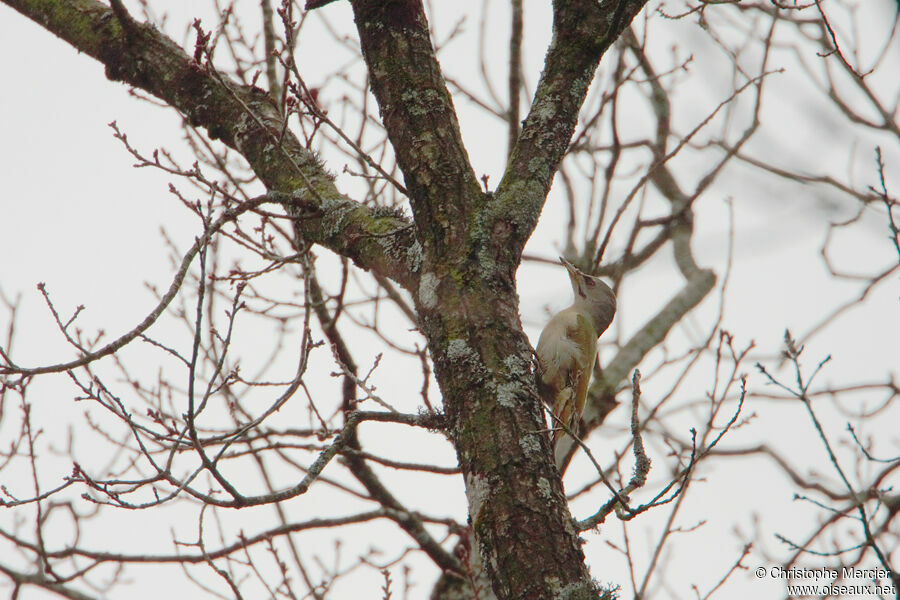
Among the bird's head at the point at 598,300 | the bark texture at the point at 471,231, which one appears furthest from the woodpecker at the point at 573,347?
the bark texture at the point at 471,231

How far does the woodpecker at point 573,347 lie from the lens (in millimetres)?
4656

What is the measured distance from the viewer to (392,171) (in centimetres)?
→ 544

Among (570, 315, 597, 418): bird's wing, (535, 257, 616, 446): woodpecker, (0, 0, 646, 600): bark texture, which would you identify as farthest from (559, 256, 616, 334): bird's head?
(0, 0, 646, 600): bark texture

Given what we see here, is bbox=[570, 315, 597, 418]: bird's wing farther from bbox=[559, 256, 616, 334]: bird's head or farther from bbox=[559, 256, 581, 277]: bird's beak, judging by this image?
bbox=[559, 256, 581, 277]: bird's beak

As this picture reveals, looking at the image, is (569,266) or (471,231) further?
(569,266)

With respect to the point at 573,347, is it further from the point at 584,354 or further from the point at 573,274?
the point at 573,274

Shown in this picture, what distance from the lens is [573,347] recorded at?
15.6ft

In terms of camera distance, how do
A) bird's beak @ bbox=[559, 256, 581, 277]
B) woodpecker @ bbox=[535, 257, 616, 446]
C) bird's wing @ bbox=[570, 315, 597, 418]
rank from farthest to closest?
bird's beak @ bbox=[559, 256, 581, 277]
bird's wing @ bbox=[570, 315, 597, 418]
woodpecker @ bbox=[535, 257, 616, 446]

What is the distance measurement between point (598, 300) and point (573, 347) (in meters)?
0.63

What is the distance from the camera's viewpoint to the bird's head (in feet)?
17.2

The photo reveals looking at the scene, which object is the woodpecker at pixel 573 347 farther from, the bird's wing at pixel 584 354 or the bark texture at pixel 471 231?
→ the bark texture at pixel 471 231

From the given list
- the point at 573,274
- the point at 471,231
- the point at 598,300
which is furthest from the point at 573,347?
the point at 471,231

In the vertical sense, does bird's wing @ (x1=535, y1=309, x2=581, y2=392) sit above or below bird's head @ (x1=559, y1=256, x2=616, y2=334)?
below

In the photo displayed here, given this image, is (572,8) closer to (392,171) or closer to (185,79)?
(185,79)
